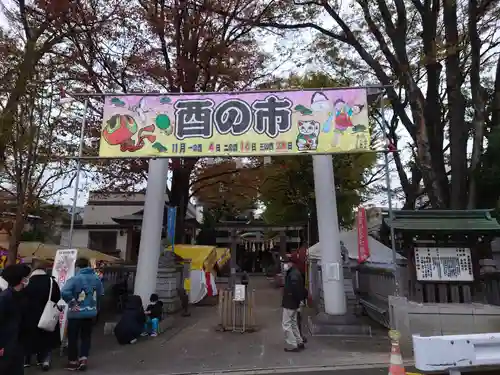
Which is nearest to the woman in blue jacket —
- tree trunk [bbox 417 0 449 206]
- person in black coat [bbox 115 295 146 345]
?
person in black coat [bbox 115 295 146 345]

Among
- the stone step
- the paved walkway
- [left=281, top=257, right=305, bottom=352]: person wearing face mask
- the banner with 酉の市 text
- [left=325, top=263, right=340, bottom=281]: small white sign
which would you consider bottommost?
the paved walkway

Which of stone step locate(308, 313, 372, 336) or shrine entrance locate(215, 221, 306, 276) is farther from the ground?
shrine entrance locate(215, 221, 306, 276)

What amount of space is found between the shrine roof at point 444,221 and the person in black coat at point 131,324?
19.5 ft

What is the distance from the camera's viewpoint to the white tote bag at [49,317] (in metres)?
5.92

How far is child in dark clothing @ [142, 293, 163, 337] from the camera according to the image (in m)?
9.34

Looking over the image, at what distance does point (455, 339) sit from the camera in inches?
188

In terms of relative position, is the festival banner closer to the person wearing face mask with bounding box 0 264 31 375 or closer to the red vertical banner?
the person wearing face mask with bounding box 0 264 31 375

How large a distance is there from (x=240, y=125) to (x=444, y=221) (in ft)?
16.9

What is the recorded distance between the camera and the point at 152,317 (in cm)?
960

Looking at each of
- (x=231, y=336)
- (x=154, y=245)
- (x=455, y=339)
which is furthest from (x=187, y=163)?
(x=455, y=339)

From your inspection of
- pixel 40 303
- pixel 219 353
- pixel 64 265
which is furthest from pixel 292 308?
pixel 64 265

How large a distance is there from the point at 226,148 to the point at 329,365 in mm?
4697

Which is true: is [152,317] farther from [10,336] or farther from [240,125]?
[10,336]

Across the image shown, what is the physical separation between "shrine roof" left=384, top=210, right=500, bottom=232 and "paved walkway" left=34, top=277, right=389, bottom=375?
267cm
